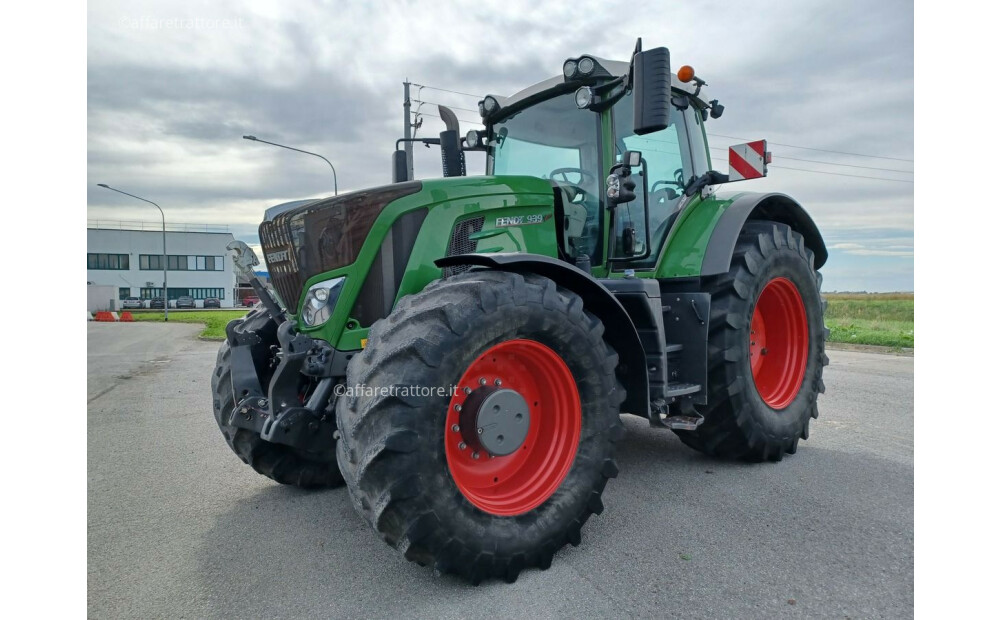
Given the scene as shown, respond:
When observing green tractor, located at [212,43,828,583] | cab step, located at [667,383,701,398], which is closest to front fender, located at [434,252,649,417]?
green tractor, located at [212,43,828,583]

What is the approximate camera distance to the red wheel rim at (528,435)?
2.81m

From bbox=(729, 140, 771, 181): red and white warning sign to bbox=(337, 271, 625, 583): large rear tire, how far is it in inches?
90.8

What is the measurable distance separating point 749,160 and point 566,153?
1.47 metres

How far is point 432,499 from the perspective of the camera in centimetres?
245

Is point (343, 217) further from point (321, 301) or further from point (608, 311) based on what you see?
point (608, 311)

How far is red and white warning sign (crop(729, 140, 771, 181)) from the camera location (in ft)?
15.0

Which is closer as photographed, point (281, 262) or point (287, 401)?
point (287, 401)

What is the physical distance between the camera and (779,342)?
4871mm

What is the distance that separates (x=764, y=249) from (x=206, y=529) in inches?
155

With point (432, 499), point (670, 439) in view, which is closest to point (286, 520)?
point (432, 499)

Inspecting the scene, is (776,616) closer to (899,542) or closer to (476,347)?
(899,542)

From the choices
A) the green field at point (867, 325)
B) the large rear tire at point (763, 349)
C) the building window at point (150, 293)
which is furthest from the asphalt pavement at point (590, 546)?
the building window at point (150, 293)

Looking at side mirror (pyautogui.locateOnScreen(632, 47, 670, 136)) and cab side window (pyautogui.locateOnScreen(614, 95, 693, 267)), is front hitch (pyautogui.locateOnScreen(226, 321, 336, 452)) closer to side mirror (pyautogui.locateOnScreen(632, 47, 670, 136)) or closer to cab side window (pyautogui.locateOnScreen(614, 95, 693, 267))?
side mirror (pyautogui.locateOnScreen(632, 47, 670, 136))

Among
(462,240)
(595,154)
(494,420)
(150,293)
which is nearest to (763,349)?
(595,154)
